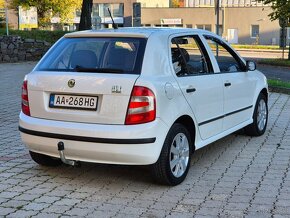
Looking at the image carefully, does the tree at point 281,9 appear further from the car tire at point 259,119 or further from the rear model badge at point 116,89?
the rear model badge at point 116,89

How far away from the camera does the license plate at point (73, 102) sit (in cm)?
489

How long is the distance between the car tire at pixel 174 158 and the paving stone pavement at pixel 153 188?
4.3 inches

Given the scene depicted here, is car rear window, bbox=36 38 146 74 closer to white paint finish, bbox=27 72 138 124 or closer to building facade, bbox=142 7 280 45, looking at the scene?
white paint finish, bbox=27 72 138 124

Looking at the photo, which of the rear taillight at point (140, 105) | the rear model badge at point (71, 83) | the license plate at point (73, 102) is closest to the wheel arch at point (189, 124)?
the rear taillight at point (140, 105)

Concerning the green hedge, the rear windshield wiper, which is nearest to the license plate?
the rear windshield wiper

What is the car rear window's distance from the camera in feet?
16.5

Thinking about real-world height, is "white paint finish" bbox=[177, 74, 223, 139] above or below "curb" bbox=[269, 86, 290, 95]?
above

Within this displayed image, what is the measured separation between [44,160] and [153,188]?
1.48 meters

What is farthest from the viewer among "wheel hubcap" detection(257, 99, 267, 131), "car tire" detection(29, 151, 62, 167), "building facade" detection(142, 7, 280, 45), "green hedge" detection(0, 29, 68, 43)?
"building facade" detection(142, 7, 280, 45)

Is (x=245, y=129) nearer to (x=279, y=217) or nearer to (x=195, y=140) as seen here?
(x=195, y=140)

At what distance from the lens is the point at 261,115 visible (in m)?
7.79

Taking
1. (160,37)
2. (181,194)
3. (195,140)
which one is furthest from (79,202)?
Result: (160,37)

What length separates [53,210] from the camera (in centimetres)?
451

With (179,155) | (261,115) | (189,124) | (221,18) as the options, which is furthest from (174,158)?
(221,18)
